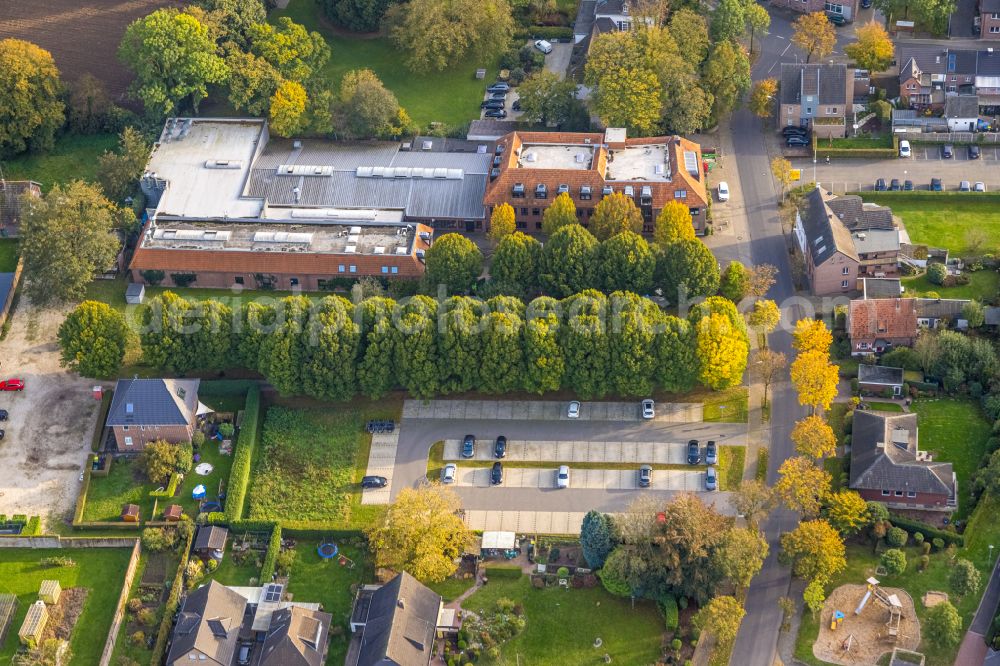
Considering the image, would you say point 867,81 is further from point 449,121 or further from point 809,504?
point 809,504

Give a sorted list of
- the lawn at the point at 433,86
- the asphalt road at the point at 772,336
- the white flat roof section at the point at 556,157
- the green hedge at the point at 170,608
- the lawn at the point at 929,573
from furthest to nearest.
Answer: the lawn at the point at 433,86
the white flat roof section at the point at 556,157
the green hedge at the point at 170,608
the asphalt road at the point at 772,336
the lawn at the point at 929,573

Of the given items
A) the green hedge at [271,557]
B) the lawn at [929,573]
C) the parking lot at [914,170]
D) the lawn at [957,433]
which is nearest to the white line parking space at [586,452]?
the green hedge at [271,557]

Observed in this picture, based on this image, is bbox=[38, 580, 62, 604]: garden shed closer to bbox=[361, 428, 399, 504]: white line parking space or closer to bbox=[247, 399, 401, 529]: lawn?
bbox=[247, 399, 401, 529]: lawn

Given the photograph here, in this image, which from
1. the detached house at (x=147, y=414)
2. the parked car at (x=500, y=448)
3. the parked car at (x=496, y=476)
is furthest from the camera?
the parked car at (x=500, y=448)

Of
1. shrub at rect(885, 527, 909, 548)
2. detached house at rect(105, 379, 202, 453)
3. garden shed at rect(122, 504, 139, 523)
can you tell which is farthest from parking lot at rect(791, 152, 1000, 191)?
garden shed at rect(122, 504, 139, 523)

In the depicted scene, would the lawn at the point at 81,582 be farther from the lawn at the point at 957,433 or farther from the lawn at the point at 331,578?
the lawn at the point at 957,433
